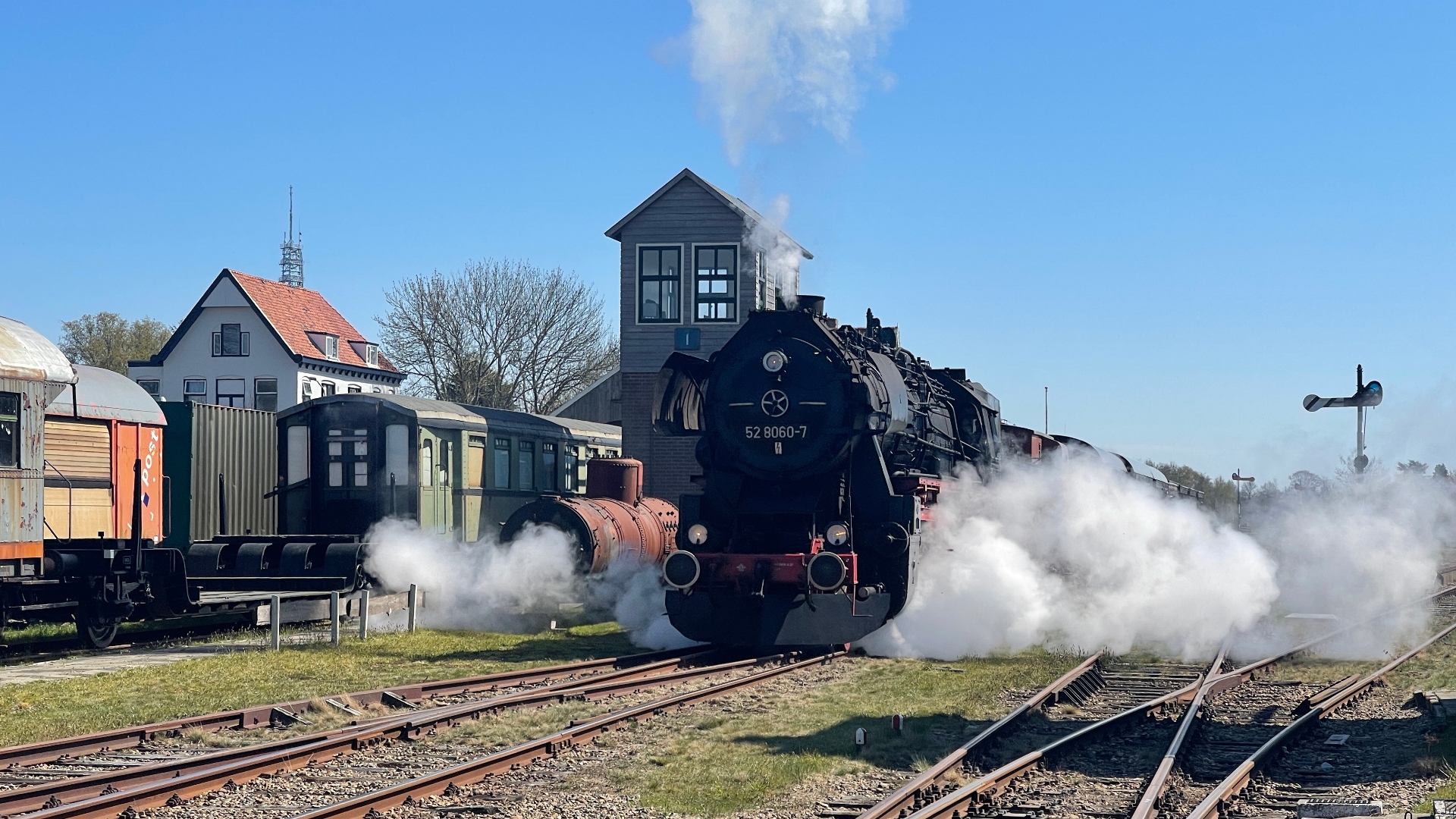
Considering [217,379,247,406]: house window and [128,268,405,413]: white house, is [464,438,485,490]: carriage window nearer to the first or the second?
[128,268,405,413]: white house

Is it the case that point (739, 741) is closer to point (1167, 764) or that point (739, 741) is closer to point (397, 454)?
point (1167, 764)

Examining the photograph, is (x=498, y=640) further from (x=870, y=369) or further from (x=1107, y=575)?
(x=1107, y=575)

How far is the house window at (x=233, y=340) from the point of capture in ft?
173

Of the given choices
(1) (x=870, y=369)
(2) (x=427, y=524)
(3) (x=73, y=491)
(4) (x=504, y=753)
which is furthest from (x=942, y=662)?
(3) (x=73, y=491)

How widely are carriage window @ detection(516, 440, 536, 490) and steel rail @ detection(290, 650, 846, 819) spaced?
471 inches

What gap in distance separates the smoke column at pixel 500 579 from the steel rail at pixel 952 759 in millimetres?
7039

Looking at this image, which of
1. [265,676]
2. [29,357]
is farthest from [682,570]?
[29,357]

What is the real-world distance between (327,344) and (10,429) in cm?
4093

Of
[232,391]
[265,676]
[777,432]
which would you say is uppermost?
[232,391]

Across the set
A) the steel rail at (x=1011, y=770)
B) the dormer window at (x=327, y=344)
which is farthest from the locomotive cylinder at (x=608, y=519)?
the dormer window at (x=327, y=344)

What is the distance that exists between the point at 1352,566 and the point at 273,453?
16567mm

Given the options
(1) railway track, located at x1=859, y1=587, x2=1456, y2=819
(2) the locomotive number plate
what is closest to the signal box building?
(2) the locomotive number plate

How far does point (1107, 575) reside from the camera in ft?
56.2

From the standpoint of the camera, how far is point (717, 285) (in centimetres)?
2927
